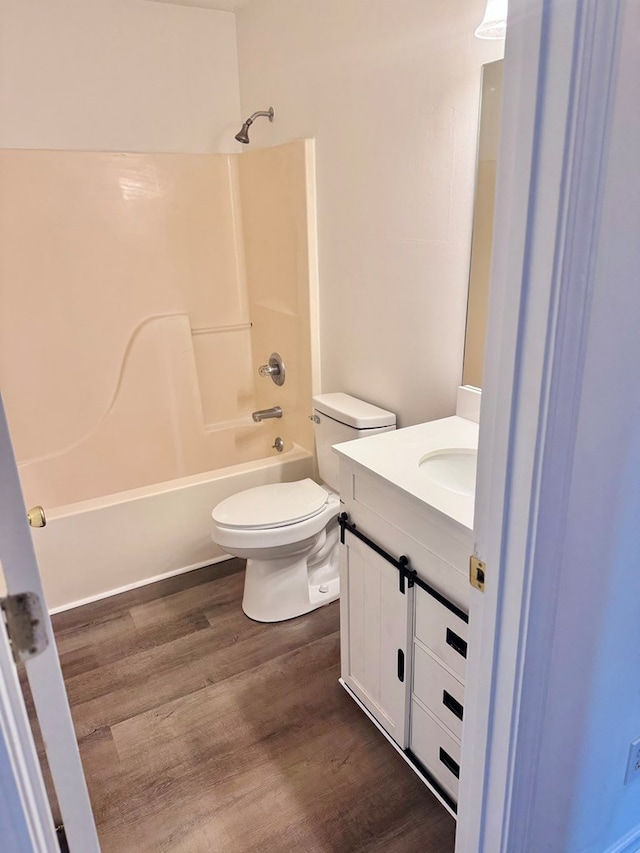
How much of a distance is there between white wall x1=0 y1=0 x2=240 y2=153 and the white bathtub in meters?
1.59

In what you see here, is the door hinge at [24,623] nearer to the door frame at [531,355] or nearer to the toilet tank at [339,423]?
the door frame at [531,355]

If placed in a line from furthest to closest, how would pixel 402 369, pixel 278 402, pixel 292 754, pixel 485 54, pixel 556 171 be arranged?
1. pixel 278 402
2. pixel 402 369
3. pixel 292 754
4. pixel 485 54
5. pixel 556 171

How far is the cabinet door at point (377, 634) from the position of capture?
1.51 meters

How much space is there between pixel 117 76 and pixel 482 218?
1891 millimetres

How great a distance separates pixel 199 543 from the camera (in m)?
2.57

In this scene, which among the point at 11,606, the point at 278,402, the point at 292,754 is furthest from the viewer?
the point at 278,402

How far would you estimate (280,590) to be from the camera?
87.3 inches

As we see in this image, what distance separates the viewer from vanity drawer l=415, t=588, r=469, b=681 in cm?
130

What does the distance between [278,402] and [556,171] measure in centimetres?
235

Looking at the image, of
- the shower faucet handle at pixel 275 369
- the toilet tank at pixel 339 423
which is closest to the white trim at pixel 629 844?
the toilet tank at pixel 339 423

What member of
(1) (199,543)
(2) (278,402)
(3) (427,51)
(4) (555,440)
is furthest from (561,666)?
(2) (278,402)

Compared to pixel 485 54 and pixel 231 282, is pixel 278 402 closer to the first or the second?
pixel 231 282

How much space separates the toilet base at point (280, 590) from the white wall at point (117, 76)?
201cm

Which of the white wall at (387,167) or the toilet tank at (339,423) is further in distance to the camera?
the toilet tank at (339,423)
